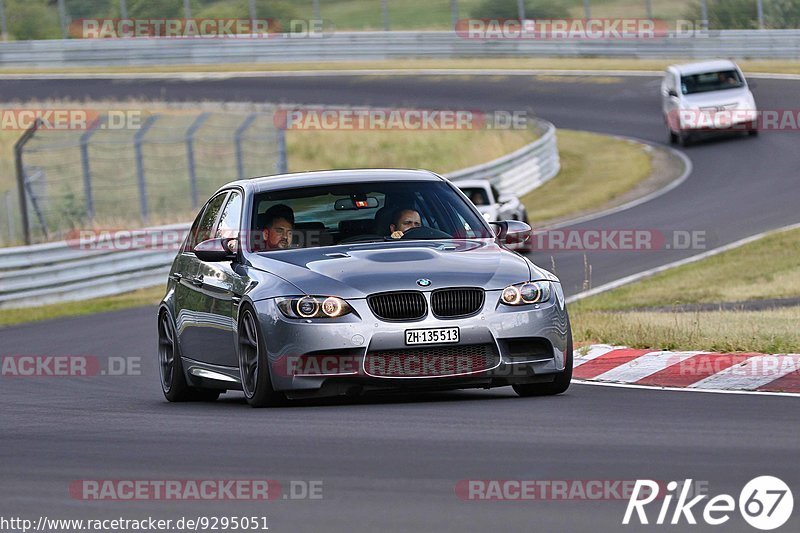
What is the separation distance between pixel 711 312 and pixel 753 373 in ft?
18.5

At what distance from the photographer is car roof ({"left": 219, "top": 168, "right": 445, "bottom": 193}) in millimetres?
10266

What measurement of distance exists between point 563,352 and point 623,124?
33646 mm

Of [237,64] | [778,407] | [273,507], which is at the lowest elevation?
[237,64]

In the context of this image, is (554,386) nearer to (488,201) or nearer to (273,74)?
(488,201)

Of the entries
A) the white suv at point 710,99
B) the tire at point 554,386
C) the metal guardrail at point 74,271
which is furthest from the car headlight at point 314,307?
the white suv at point 710,99

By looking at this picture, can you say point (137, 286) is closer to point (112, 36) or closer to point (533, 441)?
point (533, 441)

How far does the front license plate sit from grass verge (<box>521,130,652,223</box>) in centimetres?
2174

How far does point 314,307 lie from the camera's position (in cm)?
894

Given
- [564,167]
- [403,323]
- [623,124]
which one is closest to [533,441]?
[403,323]

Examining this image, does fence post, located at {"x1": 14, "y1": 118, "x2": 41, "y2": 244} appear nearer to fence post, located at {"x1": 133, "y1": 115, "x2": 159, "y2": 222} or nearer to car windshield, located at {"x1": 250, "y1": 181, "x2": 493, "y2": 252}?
fence post, located at {"x1": 133, "y1": 115, "x2": 159, "y2": 222}

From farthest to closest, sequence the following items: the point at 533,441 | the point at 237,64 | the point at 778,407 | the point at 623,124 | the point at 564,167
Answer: the point at 237,64 < the point at 623,124 < the point at 564,167 < the point at 778,407 < the point at 533,441

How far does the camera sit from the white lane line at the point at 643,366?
10.7 metres

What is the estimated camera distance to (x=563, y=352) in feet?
30.7

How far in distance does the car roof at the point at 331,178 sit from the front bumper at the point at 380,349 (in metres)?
1.38
